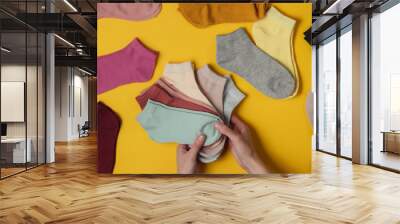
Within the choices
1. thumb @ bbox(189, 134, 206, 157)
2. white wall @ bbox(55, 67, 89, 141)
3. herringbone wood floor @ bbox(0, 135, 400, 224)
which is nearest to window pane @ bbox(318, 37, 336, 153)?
herringbone wood floor @ bbox(0, 135, 400, 224)

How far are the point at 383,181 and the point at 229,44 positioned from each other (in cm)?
336

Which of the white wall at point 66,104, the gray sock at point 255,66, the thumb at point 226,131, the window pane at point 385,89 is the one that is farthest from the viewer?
the white wall at point 66,104

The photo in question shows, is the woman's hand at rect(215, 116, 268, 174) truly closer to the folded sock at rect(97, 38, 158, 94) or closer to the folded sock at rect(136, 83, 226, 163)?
the folded sock at rect(136, 83, 226, 163)

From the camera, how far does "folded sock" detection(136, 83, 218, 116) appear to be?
20.6ft

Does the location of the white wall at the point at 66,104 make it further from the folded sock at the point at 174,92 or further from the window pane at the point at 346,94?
the window pane at the point at 346,94

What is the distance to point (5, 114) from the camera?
6398 millimetres

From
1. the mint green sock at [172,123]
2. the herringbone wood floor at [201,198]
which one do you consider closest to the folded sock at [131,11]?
the mint green sock at [172,123]

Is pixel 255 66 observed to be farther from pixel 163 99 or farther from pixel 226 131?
pixel 163 99

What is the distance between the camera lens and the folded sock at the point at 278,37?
6359 mm

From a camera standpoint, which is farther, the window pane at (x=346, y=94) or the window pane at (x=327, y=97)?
the window pane at (x=327, y=97)

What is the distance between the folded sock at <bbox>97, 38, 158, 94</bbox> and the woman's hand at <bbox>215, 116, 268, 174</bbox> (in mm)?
1563

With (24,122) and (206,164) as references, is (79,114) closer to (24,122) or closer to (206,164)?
(24,122)

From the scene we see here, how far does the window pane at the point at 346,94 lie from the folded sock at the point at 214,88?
12.5 feet

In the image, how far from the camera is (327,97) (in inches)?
406
